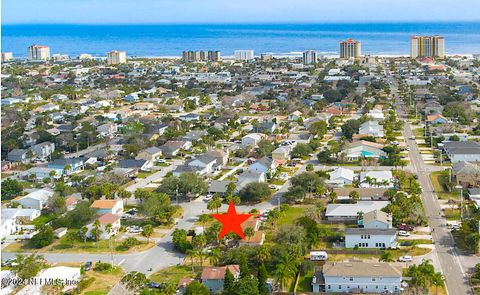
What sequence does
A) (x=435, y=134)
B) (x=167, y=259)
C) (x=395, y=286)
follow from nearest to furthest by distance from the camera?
(x=395, y=286) < (x=167, y=259) < (x=435, y=134)

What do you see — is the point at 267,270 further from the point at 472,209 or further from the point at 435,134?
the point at 435,134

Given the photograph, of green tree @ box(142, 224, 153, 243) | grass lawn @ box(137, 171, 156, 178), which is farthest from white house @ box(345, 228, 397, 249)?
grass lawn @ box(137, 171, 156, 178)

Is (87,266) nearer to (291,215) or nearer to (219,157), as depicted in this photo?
(291,215)

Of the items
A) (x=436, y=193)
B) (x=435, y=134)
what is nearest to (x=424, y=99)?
(x=435, y=134)

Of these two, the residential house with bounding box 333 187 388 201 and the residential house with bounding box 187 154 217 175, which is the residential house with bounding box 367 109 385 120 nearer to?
→ the residential house with bounding box 187 154 217 175

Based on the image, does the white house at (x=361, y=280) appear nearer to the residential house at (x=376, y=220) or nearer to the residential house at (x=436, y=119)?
the residential house at (x=376, y=220)

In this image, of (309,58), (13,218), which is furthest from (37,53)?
(13,218)

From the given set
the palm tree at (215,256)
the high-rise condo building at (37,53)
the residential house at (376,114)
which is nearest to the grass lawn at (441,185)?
the palm tree at (215,256)

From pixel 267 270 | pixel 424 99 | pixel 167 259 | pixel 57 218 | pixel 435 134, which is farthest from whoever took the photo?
pixel 424 99
